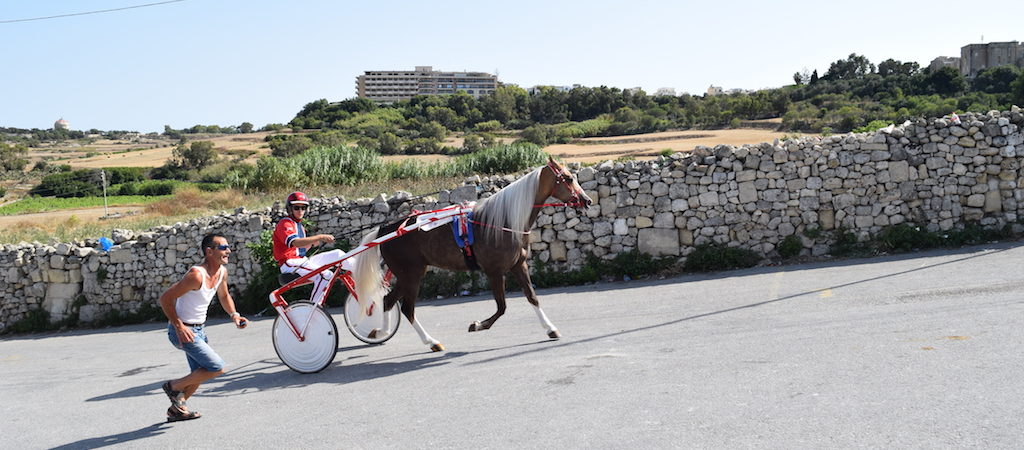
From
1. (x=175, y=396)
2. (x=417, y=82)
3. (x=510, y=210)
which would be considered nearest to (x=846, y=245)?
(x=510, y=210)

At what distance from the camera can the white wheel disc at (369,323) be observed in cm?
915

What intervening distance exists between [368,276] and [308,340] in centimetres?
110

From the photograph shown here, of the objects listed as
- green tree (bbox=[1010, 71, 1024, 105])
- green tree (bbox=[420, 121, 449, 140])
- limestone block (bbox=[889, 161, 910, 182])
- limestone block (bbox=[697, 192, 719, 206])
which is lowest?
limestone block (bbox=[697, 192, 719, 206])

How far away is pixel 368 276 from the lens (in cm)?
865

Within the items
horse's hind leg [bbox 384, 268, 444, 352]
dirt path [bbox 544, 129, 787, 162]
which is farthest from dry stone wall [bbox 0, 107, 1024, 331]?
→ dirt path [bbox 544, 129, 787, 162]

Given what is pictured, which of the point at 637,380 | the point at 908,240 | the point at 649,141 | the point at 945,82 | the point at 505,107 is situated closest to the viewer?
the point at 637,380

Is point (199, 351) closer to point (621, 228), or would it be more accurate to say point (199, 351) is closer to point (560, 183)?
point (560, 183)

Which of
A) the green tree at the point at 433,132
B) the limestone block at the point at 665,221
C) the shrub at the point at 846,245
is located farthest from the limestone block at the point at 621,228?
the green tree at the point at 433,132

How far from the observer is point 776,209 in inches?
501

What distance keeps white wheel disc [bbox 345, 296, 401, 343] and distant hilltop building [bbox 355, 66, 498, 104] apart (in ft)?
452

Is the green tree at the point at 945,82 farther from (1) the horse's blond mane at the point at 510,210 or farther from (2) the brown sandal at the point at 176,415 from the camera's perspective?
(2) the brown sandal at the point at 176,415

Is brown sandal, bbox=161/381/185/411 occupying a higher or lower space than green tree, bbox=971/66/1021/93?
lower

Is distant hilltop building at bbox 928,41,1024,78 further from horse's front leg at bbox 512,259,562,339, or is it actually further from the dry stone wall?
horse's front leg at bbox 512,259,562,339

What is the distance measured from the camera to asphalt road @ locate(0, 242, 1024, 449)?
5.25m
